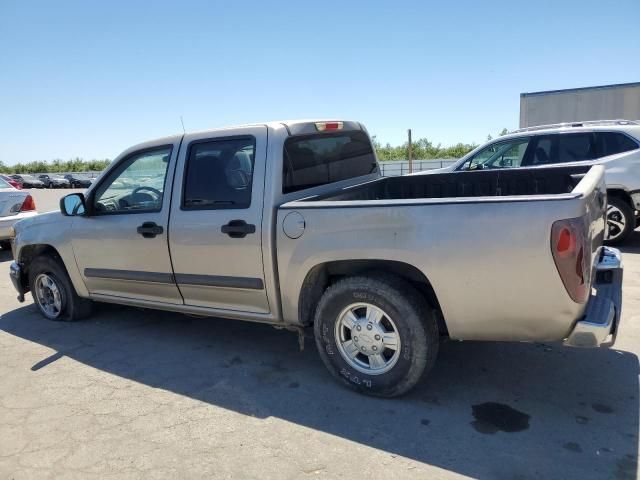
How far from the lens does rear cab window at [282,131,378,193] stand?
3747mm

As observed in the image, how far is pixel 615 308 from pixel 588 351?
1009mm

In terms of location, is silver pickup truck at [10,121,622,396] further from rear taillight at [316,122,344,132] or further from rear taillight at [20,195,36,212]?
rear taillight at [20,195,36,212]

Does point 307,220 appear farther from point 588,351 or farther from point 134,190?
point 588,351

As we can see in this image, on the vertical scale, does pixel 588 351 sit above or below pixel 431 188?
below

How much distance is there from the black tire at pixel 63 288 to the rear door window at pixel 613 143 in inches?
282

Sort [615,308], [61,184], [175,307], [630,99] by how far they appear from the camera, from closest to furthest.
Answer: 1. [615,308]
2. [175,307]
3. [630,99]
4. [61,184]

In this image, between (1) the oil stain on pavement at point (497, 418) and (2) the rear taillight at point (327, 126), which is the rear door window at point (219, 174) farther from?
(1) the oil stain on pavement at point (497, 418)

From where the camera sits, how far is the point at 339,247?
3.17m

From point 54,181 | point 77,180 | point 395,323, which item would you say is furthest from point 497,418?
point 54,181

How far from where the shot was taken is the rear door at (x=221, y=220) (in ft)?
11.8

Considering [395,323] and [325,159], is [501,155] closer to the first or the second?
[325,159]

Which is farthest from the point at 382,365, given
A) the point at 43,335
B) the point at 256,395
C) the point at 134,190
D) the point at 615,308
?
the point at 43,335

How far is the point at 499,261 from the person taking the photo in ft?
8.89

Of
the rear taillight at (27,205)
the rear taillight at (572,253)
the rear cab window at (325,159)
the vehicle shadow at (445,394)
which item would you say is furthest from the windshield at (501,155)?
the rear taillight at (27,205)
